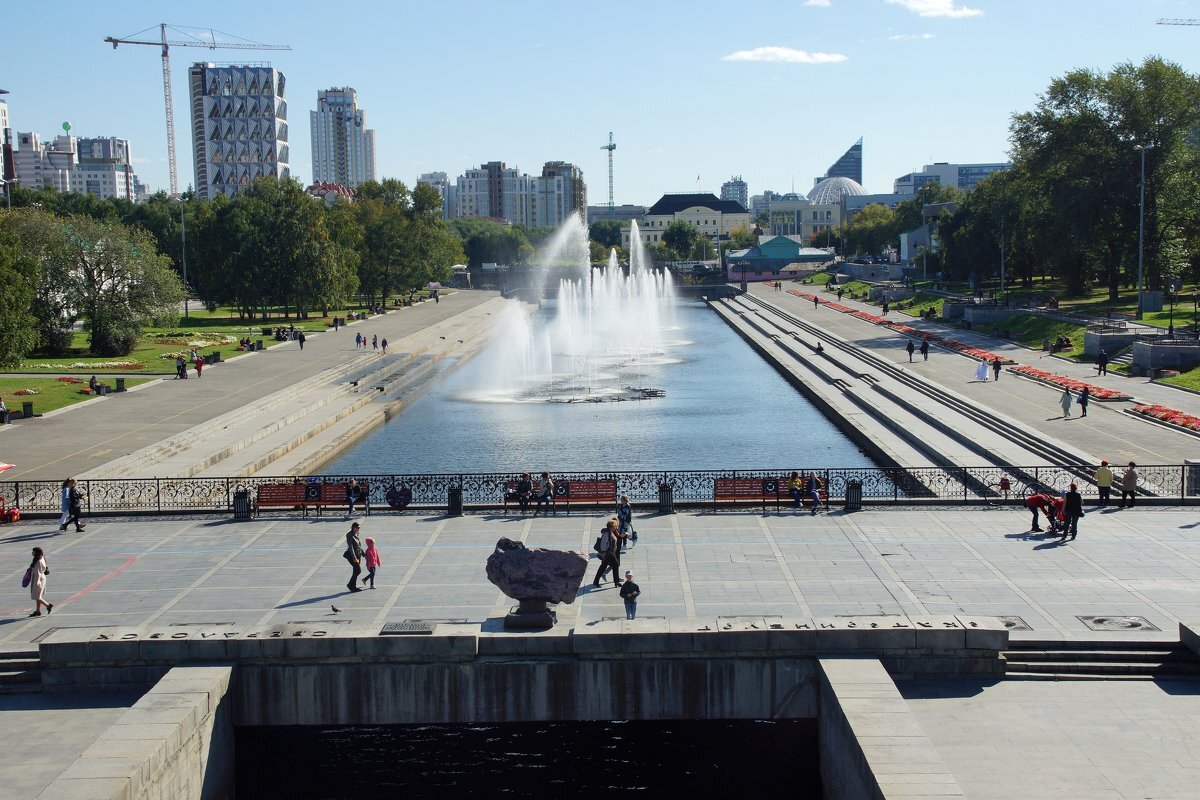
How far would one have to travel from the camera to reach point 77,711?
641 inches

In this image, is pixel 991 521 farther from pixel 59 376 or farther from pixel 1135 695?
pixel 59 376

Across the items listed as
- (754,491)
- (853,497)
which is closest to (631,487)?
(754,491)

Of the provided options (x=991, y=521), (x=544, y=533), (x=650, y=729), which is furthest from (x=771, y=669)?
(x=991, y=521)

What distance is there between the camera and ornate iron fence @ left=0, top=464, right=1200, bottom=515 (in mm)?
27078

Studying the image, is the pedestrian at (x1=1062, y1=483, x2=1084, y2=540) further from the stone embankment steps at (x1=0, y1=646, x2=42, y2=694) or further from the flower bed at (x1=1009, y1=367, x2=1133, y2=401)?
the flower bed at (x1=1009, y1=367, x2=1133, y2=401)

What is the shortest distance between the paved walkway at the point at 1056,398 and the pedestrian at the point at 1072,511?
10292mm

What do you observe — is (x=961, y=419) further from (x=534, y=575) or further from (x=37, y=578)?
(x=37, y=578)

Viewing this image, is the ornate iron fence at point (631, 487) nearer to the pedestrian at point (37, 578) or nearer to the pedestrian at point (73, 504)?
the pedestrian at point (73, 504)

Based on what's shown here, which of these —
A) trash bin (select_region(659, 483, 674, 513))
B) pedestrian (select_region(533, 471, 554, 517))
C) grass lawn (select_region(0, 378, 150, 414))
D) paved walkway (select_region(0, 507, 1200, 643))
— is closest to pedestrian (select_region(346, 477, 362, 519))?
paved walkway (select_region(0, 507, 1200, 643))

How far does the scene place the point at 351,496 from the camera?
2672 cm

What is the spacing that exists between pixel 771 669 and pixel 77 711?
10.0 m

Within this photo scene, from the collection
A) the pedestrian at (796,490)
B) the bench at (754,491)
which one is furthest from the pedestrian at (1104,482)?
the pedestrian at (796,490)

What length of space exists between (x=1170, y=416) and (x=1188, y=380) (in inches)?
368

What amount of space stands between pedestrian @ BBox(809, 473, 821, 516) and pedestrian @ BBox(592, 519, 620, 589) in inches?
277
